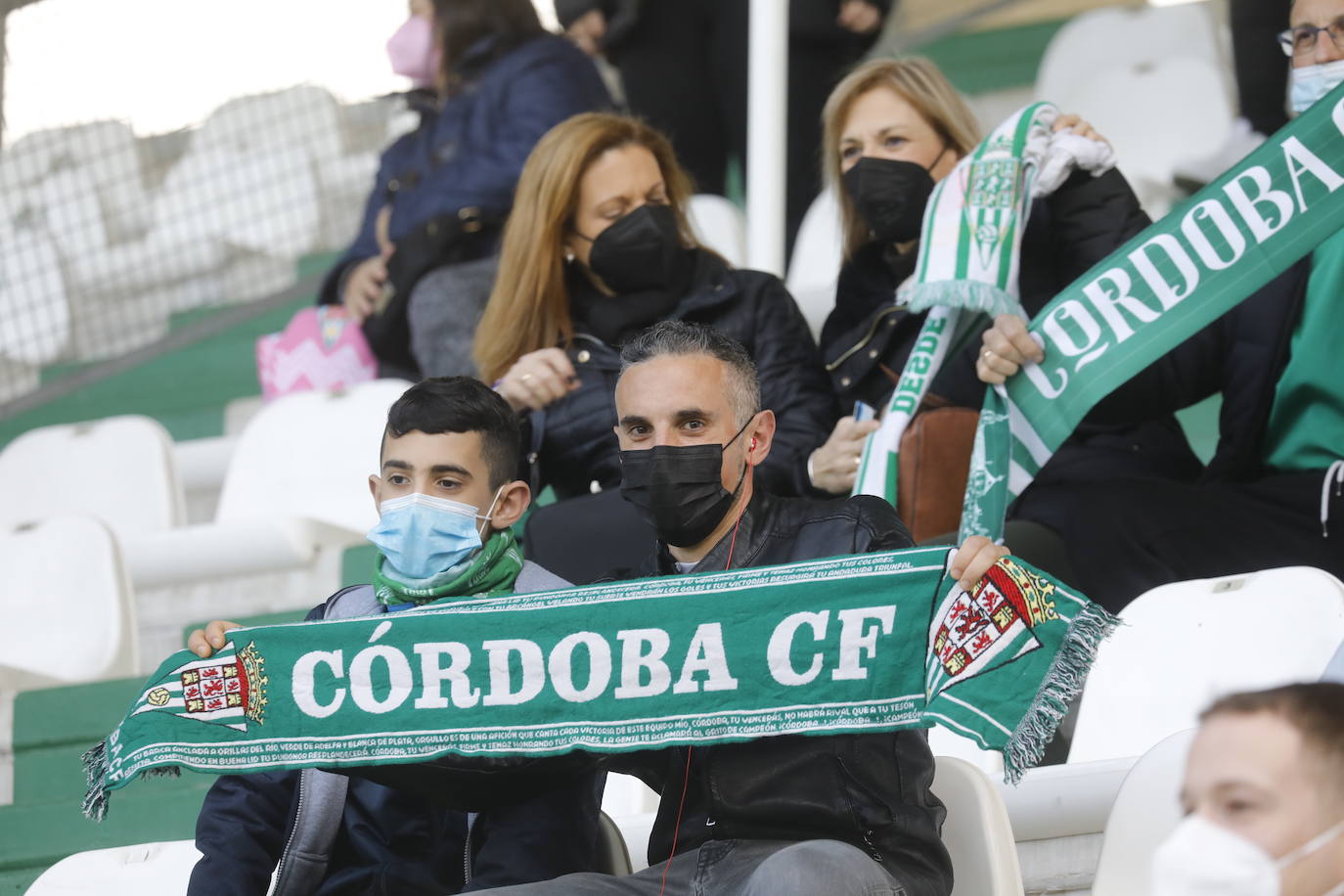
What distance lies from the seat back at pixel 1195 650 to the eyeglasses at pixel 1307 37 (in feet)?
3.27

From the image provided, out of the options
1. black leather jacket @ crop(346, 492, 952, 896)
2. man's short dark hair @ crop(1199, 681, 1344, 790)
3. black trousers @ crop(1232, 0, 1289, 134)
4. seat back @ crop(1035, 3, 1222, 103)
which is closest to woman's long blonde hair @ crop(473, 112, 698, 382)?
black leather jacket @ crop(346, 492, 952, 896)

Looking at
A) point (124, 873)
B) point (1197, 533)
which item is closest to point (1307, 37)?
point (1197, 533)

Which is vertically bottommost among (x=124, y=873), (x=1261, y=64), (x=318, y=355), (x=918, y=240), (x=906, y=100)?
(x=124, y=873)

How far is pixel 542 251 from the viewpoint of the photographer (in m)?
3.56

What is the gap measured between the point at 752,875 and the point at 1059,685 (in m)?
0.46

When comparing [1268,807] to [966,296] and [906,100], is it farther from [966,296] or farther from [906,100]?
[906,100]

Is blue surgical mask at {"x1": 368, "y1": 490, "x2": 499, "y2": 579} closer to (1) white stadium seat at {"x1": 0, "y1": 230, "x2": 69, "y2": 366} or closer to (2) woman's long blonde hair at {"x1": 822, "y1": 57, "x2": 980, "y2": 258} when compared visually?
(2) woman's long blonde hair at {"x1": 822, "y1": 57, "x2": 980, "y2": 258}

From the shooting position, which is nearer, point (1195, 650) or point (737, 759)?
point (737, 759)

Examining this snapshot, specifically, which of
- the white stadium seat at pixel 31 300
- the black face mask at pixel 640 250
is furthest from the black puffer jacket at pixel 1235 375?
the white stadium seat at pixel 31 300

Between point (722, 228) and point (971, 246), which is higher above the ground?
point (971, 246)

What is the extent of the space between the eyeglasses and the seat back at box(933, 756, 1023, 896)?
1.51 meters

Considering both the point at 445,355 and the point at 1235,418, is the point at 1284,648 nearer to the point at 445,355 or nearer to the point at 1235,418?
the point at 1235,418

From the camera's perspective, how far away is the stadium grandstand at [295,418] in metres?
2.59

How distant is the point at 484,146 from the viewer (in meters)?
4.54
